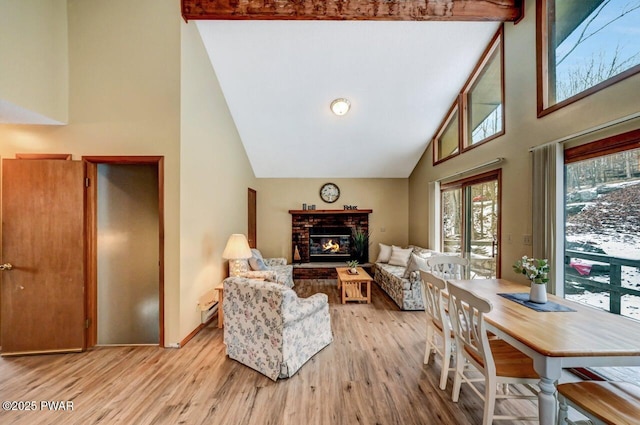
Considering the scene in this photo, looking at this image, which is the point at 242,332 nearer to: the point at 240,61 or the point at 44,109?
the point at 44,109

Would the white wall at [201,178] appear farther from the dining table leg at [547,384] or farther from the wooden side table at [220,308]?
the dining table leg at [547,384]

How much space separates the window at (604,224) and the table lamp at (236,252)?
3.74 metres

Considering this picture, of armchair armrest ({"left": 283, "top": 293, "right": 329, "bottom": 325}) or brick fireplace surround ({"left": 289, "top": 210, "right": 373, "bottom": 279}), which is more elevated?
brick fireplace surround ({"left": 289, "top": 210, "right": 373, "bottom": 279})

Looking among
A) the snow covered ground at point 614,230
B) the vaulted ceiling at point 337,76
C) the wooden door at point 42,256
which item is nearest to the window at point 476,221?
the snow covered ground at point 614,230

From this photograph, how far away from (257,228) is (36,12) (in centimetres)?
478

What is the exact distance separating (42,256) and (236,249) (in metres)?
2.00

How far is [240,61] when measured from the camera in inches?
146

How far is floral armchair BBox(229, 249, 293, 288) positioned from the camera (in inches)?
132

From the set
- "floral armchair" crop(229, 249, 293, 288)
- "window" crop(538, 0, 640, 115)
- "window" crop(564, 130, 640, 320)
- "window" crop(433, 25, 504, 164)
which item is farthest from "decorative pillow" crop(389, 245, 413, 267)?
"window" crop(538, 0, 640, 115)

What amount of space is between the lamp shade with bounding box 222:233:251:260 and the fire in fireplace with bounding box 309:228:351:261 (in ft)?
9.85

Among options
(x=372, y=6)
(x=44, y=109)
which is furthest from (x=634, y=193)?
(x=44, y=109)

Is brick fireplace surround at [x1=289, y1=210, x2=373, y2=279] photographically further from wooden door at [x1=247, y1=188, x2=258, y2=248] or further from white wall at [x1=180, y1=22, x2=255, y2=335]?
white wall at [x1=180, y1=22, x2=255, y2=335]

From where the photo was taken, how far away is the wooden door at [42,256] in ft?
8.67

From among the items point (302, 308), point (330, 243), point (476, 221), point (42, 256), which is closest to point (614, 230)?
point (476, 221)
